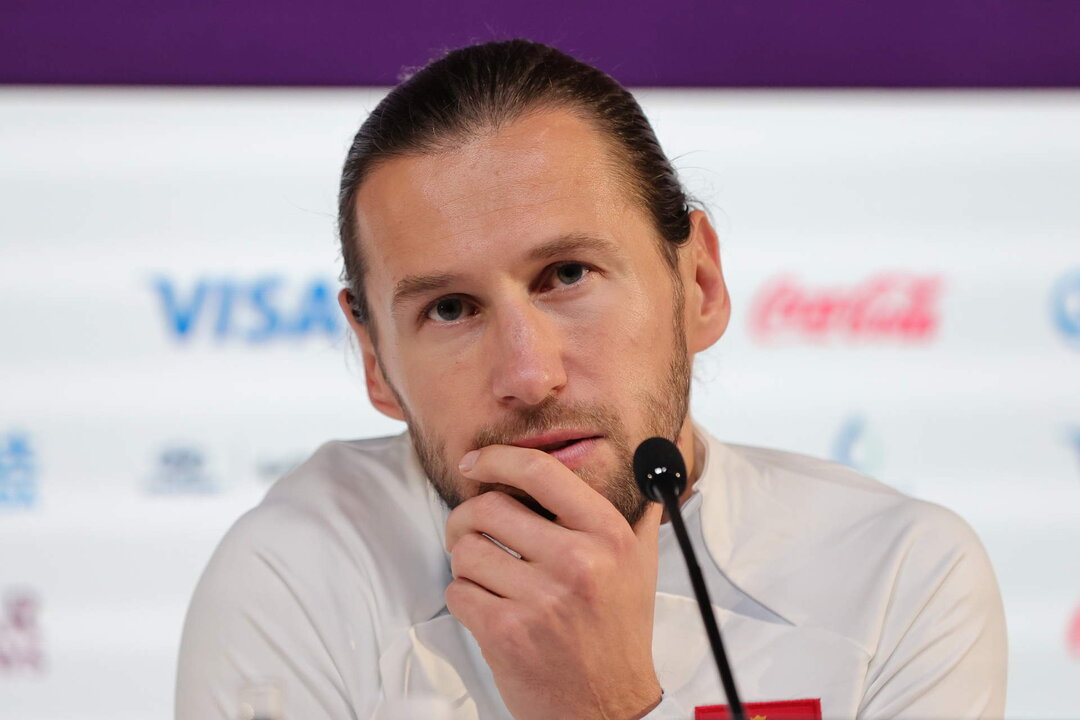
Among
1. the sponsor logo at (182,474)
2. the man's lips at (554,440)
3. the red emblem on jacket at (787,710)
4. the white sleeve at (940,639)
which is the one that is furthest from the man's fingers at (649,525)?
the sponsor logo at (182,474)

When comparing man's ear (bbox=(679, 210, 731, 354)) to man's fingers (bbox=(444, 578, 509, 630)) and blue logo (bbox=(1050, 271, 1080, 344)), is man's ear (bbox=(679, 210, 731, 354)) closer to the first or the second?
man's fingers (bbox=(444, 578, 509, 630))

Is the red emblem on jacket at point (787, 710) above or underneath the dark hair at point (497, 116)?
underneath

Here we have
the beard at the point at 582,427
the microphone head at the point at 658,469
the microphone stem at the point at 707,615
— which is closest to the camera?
the microphone stem at the point at 707,615

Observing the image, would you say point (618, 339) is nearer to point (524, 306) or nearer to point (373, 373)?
point (524, 306)

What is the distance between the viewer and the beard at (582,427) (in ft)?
4.42

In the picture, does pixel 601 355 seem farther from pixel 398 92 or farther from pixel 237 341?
pixel 237 341

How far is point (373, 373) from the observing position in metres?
1.64

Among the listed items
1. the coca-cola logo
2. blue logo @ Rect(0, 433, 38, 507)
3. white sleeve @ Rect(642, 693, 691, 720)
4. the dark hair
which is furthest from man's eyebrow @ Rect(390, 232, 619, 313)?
blue logo @ Rect(0, 433, 38, 507)

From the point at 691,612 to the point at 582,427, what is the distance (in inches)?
14.9

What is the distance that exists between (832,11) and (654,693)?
2022 millimetres

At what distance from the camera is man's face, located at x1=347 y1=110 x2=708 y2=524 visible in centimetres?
135

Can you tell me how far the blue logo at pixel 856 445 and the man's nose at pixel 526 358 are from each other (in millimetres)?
1509

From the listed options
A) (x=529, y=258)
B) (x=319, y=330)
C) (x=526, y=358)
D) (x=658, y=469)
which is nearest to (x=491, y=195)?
(x=529, y=258)

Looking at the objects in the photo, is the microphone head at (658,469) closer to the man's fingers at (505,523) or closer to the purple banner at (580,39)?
the man's fingers at (505,523)
